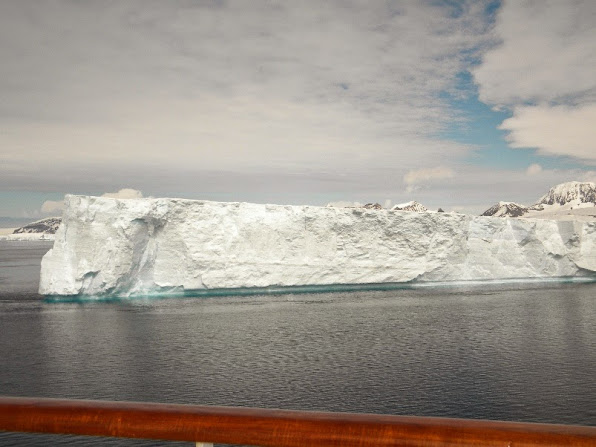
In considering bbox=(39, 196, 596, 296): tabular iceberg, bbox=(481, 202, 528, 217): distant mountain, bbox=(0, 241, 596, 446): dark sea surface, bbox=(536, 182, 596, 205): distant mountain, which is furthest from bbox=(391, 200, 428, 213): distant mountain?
bbox=(536, 182, 596, 205): distant mountain

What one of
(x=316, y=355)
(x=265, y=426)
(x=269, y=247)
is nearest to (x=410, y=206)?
(x=269, y=247)

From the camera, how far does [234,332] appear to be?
16500 mm

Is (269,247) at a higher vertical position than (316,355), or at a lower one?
higher

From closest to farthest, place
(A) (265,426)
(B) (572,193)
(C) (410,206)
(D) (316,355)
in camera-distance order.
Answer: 1. (A) (265,426)
2. (D) (316,355)
3. (C) (410,206)
4. (B) (572,193)

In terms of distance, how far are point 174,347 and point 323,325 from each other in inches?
207

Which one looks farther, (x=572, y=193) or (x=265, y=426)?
(x=572, y=193)

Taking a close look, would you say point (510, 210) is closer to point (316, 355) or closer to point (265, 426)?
point (316, 355)

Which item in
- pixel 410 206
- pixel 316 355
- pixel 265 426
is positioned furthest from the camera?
pixel 410 206

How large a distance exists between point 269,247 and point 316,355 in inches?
472

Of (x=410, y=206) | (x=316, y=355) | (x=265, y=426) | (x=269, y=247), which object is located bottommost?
(x=316, y=355)

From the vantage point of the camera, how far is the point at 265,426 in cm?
119

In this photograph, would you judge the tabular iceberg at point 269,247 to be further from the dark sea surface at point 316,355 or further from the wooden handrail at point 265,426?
the wooden handrail at point 265,426

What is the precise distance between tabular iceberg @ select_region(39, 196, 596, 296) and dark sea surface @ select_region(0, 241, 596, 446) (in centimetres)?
140

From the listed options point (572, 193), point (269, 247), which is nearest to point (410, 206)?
point (269, 247)
